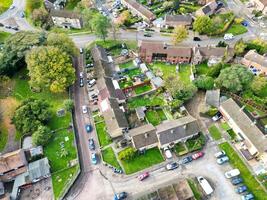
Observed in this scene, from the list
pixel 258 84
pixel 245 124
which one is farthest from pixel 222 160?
pixel 258 84

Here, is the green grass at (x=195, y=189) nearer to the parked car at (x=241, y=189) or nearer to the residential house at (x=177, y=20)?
the parked car at (x=241, y=189)

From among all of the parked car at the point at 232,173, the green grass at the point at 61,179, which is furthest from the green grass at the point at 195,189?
the green grass at the point at 61,179

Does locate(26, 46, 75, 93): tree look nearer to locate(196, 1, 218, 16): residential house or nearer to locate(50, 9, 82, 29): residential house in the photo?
locate(50, 9, 82, 29): residential house

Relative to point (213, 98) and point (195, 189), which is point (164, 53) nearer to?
point (213, 98)

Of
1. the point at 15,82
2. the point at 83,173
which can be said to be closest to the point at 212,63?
the point at 83,173

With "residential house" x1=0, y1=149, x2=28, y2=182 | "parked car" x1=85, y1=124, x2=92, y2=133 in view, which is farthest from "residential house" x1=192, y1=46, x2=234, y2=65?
"residential house" x1=0, y1=149, x2=28, y2=182

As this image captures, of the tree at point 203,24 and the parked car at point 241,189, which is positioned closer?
the parked car at point 241,189
